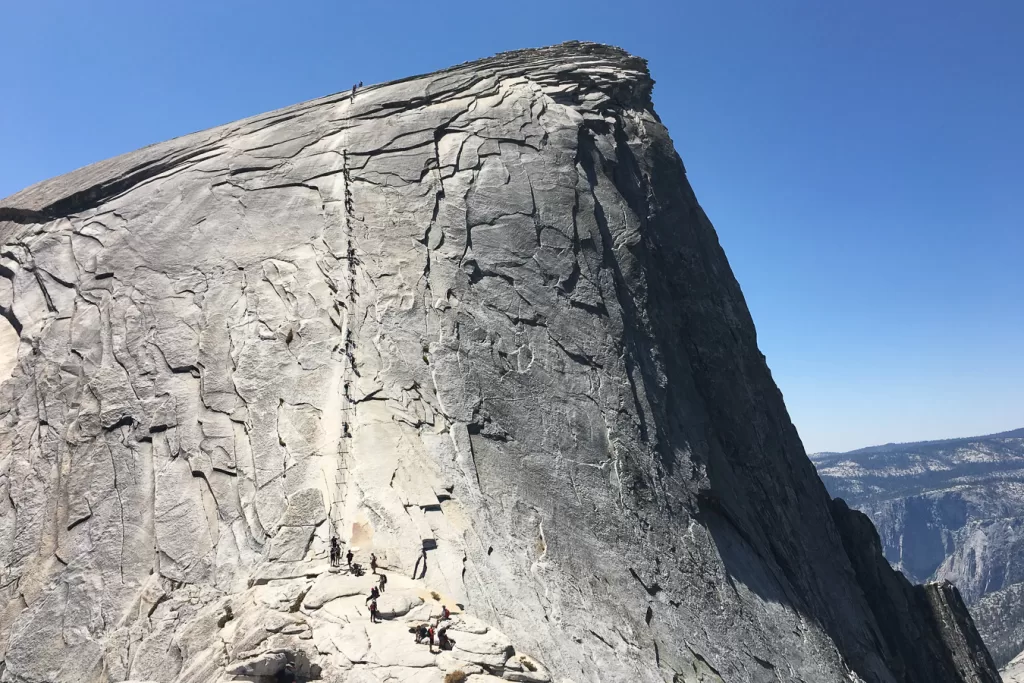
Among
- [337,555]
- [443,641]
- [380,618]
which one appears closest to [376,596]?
[380,618]

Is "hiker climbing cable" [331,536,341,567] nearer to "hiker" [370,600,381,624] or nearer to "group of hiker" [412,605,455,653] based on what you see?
"hiker" [370,600,381,624]

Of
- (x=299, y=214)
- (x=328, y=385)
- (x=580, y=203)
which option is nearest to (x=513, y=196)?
(x=580, y=203)

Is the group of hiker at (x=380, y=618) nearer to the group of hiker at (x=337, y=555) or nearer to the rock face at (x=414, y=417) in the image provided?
the group of hiker at (x=337, y=555)

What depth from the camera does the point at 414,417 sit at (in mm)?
17703

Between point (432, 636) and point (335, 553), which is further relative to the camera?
point (335, 553)

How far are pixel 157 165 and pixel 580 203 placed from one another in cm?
1542

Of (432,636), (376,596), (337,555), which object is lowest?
(432,636)

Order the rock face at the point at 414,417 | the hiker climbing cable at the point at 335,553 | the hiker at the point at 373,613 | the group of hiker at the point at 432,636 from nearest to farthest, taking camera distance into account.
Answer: the group of hiker at the point at 432,636 → the hiker at the point at 373,613 → the hiker climbing cable at the point at 335,553 → the rock face at the point at 414,417

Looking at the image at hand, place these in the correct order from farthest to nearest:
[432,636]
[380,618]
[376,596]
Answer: [376,596] → [380,618] → [432,636]

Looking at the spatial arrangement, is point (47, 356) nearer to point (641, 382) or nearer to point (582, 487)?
point (582, 487)

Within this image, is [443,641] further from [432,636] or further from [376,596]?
[376,596]

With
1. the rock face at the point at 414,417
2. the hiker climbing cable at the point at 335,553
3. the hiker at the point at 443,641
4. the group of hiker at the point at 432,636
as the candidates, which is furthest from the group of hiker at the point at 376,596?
the hiker at the point at 443,641

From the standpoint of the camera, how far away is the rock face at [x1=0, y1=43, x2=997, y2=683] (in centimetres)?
1474

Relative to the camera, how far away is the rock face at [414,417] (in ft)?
48.4
